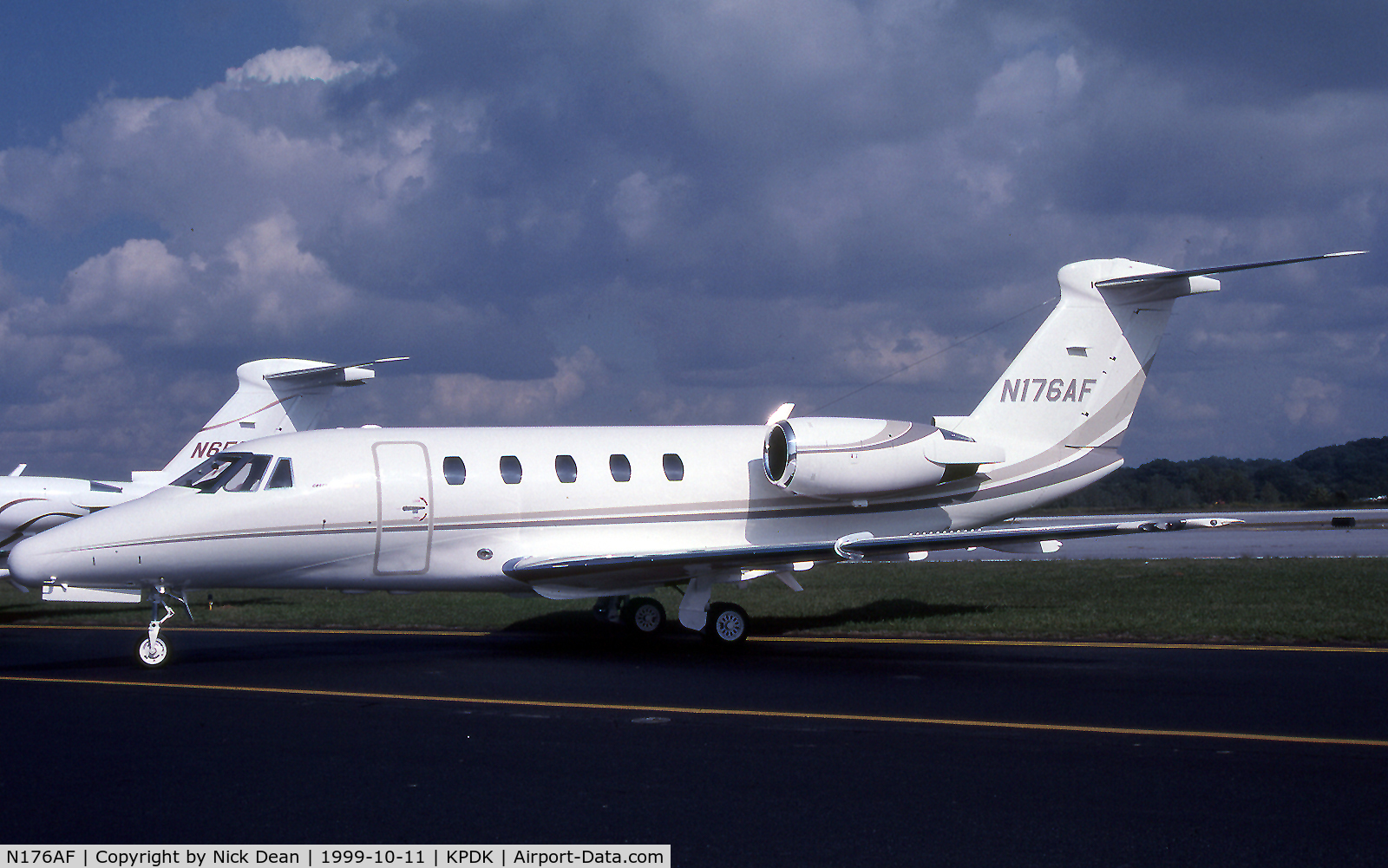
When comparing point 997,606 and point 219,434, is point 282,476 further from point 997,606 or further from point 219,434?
point 219,434

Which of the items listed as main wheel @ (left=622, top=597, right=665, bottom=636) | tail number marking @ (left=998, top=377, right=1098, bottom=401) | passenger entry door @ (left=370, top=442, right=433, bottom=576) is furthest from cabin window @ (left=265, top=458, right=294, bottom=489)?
tail number marking @ (left=998, top=377, right=1098, bottom=401)

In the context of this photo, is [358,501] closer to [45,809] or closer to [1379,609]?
[45,809]

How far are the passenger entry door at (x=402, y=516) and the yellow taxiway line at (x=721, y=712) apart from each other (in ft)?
9.80

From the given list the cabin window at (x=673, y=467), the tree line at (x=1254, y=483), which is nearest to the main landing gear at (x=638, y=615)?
the cabin window at (x=673, y=467)

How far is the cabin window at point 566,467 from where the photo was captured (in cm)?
1562

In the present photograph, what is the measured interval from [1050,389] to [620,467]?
273 inches

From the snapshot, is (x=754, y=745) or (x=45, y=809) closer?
(x=45, y=809)

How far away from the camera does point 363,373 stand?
24.6 meters

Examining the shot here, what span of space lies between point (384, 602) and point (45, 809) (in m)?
16.7

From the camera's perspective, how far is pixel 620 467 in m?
16.0

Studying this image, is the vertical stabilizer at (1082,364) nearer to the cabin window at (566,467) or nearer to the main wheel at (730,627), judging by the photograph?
the main wheel at (730,627)

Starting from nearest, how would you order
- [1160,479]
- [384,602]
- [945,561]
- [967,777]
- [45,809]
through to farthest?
[45,809] → [967,777] → [384,602] → [945,561] → [1160,479]

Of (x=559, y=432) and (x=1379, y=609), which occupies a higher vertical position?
(x=559, y=432)

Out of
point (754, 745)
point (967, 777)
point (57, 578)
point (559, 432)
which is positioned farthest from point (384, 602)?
point (967, 777)
